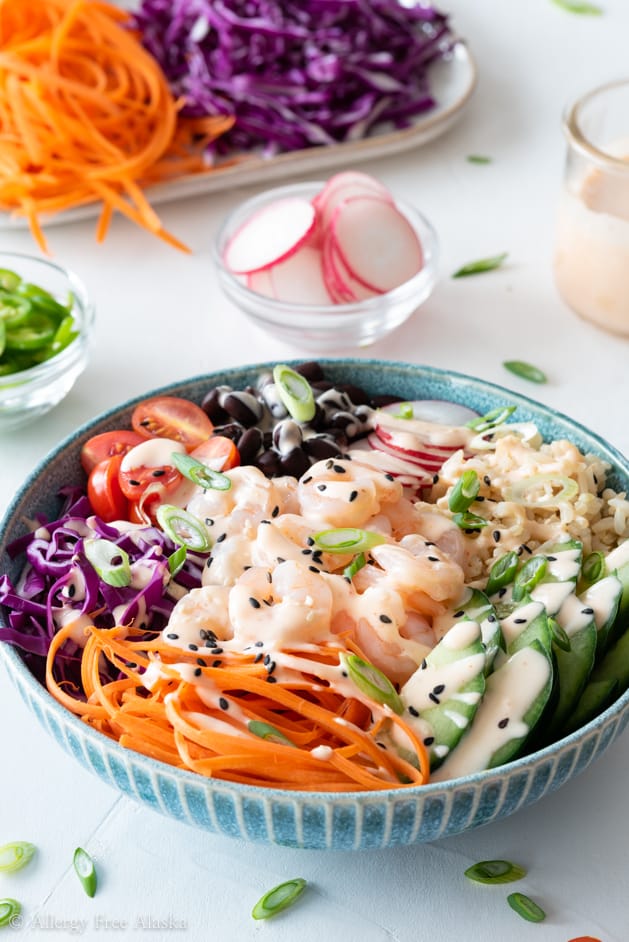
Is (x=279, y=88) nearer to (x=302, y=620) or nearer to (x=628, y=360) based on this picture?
(x=628, y=360)

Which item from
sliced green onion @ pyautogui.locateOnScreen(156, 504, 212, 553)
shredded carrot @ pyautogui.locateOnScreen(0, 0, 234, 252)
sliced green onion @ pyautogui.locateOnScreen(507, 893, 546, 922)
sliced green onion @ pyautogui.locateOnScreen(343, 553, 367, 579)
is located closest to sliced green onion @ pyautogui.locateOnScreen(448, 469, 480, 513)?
sliced green onion @ pyautogui.locateOnScreen(343, 553, 367, 579)

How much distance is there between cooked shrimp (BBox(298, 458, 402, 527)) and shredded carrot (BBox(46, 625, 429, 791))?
279 millimetres

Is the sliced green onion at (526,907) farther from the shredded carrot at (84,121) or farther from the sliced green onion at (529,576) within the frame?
the shredded carrot at (84,121)

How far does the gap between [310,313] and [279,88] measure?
1159 mm

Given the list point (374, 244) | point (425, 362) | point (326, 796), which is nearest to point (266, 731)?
point (326, 796)

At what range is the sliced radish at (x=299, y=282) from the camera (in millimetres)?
2871

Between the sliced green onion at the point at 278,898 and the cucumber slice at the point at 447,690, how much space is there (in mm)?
331

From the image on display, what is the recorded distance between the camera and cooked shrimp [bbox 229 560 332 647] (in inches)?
67.3

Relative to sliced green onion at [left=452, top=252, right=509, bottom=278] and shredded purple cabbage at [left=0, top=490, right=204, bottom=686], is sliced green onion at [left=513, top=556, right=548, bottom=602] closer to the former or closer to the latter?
shredded purple cabbage at [left=0, top=490, right=204, bottom=686]

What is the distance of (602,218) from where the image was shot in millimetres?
2758

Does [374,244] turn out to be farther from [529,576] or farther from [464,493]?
[529,576]

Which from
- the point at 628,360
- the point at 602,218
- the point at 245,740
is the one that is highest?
the point at 602,218

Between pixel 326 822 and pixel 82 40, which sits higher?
pixel 82 40

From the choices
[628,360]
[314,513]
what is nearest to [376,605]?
[314,513]
